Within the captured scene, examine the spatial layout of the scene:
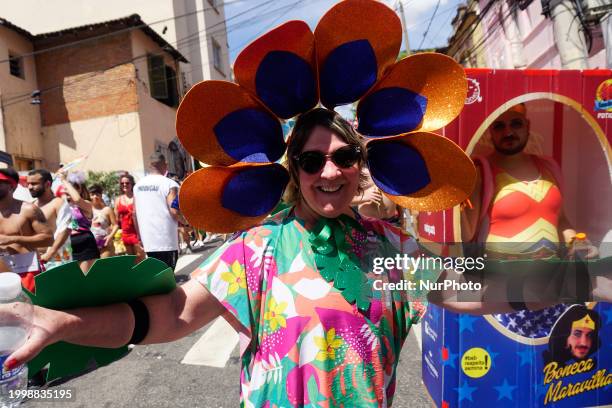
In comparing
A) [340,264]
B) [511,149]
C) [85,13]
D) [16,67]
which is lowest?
[340,264]

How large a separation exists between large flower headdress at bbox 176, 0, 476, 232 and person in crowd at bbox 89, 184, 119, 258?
206 inches

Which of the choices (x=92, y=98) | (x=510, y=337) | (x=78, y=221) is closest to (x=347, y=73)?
(x=510, y=337)

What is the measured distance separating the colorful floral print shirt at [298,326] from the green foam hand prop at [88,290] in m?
0.15

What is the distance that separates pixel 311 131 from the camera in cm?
127

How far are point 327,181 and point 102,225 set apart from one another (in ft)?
19.5

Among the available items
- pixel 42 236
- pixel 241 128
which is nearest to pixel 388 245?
pixel 241 128

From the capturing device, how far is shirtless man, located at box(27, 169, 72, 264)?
408 centimetres

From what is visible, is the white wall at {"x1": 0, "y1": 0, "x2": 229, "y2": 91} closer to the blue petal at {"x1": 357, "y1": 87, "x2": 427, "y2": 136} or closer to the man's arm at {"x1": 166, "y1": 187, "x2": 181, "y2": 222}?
the man's arm at {"x1": 166, "y1": 187, "x2": 181, "y2": 222}

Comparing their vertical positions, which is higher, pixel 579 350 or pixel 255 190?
pixel 255 190

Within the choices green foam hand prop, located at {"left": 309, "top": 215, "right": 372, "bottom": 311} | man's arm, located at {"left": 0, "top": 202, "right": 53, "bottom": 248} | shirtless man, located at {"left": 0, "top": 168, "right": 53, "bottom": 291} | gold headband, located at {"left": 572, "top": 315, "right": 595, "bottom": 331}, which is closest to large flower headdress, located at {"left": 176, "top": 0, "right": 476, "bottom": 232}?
green foam hand prop, located at {"left": 309, "top": 215, "right": 372, "bottom": 311}

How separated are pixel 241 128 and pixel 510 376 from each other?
2.10 metres

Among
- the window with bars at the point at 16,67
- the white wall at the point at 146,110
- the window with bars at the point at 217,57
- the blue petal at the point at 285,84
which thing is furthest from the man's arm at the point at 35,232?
the window with bars at the point at 217,57

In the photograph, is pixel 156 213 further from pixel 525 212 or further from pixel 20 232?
pixel 525 212

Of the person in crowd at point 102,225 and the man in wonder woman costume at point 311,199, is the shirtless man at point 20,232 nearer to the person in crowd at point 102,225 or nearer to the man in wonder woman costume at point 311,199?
the person in crowd at point 102,225
